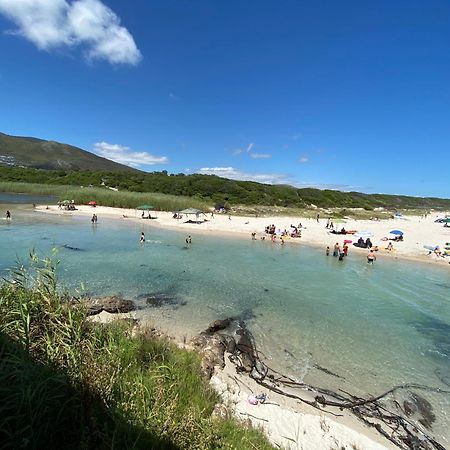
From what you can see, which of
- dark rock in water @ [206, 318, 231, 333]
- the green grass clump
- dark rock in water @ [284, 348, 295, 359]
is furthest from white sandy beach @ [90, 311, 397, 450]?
dark rock in water @ [206, 318, 231, 333]

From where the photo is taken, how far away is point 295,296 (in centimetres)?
2027

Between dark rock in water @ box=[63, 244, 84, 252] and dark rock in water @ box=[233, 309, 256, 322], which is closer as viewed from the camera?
dark rock in water @ box=[233, 309, 256, 322]

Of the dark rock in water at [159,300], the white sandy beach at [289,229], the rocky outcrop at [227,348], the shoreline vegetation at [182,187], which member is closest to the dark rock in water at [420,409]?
the rocky outcrop at [227,348]

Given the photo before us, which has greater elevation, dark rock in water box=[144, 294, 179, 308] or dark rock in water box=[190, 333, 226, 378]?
dark rock in water box=[190, 333, 226, 378]

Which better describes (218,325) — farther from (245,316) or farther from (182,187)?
(182,187)

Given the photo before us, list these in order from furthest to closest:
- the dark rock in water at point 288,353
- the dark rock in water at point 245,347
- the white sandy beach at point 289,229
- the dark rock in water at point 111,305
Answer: the white sandy beach at point 289,229, the dark rock in water at point 111,305, the dark rock in water at point 288,353, the dark rock in water at point 245,347

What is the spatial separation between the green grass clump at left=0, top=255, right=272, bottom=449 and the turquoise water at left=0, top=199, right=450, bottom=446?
1828mm

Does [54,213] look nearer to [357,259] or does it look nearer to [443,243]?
[357,259]

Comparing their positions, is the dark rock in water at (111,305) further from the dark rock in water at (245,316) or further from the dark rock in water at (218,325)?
the dark rock in water at (245,316)

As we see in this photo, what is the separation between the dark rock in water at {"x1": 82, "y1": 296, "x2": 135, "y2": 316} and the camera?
13.8 meters

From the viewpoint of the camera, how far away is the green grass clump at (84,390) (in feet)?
12.6

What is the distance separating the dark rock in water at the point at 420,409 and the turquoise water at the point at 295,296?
294 mm

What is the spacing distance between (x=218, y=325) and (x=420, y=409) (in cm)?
725

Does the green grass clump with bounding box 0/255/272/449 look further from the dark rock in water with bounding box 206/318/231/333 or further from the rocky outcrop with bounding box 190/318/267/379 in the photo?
the dark rock in water with bounding box 206/318/231/333
